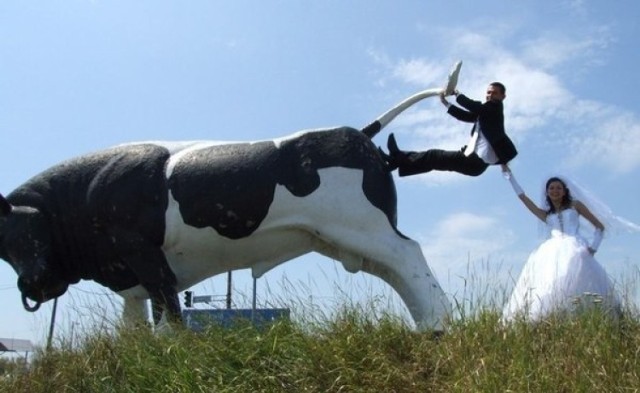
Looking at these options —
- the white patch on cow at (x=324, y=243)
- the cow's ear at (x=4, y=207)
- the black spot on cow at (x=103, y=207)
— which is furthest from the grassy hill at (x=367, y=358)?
the cow's ear at (x=4, y=207)

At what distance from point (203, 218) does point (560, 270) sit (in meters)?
2.15

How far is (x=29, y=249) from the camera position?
515cm

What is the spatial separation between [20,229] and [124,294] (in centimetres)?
80

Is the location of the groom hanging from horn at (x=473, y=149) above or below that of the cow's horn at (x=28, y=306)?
above

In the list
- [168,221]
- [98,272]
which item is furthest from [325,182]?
[98,272]

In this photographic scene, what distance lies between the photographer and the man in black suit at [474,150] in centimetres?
492

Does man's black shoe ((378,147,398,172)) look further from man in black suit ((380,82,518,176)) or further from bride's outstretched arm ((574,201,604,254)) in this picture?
bride's outstretched arm ((574,201,604,254))

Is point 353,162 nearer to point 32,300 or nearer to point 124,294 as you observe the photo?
point 124,294

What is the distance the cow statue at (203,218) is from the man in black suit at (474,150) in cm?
16

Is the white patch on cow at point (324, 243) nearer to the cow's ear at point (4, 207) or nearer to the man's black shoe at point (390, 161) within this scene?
the man's black shoe at point (390, 161)

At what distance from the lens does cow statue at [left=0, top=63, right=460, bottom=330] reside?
480 centimetres

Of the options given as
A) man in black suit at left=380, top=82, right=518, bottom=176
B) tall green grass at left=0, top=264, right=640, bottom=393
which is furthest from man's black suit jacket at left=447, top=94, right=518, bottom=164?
tall green grass at left=0, top=264, right=640, bottom=393

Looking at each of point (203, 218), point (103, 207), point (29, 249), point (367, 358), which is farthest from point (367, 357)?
point (29, 249)

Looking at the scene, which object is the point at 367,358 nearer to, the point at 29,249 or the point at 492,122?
the point at 492,122
